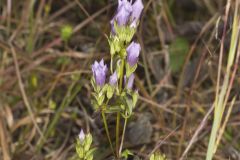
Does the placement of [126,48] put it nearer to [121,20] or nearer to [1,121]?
[121,20]

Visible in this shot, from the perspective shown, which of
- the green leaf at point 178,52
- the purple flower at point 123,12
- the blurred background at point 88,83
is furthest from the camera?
the green leaf at point 178,52

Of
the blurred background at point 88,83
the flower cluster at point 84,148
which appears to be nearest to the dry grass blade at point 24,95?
the blurred background at point 88,83

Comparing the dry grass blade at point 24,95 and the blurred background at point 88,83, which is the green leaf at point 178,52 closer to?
the blurred background at point 88,83

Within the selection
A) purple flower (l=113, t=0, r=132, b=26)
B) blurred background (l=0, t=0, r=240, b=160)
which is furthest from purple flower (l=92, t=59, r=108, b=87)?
blurred background (l=0, t=0, r=240, b=160)

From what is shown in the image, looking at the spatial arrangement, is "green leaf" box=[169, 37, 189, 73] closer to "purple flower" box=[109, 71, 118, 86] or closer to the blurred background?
the blurred background

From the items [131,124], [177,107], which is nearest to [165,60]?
[177,107]

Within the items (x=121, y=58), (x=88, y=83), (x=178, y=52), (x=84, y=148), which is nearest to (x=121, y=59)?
(x=121, y=58)

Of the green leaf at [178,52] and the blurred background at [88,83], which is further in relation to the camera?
the green leaf at [178,52]
